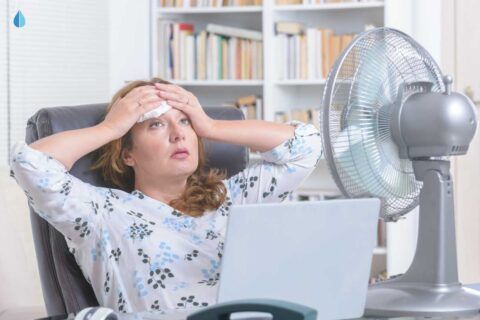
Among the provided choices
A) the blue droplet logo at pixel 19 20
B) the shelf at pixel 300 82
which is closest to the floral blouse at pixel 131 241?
the blue droplet logo at pixel 19 20

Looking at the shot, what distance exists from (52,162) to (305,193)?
2.51m

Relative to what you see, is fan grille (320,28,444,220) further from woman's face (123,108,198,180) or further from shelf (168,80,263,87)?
shelf (168,80,263,87)

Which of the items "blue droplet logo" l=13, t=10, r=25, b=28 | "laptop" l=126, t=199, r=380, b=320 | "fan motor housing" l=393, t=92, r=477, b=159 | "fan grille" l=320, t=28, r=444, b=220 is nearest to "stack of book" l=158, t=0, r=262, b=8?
"blue droplet logo" l=13, t=10, r=25, b=28

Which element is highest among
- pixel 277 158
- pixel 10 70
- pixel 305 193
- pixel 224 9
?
pixel 224 9

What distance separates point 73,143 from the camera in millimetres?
1925

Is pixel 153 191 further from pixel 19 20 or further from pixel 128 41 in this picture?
pixel 128 41

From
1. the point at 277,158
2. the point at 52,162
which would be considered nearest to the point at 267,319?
the point at 52,162

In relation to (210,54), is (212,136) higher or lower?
lower

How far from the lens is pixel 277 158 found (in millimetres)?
2141

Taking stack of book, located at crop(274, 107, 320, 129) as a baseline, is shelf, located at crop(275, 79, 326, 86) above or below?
above

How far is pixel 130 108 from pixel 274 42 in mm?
2318

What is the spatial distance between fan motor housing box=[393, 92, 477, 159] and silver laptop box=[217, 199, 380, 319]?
204 mm

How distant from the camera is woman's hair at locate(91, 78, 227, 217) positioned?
206 cm

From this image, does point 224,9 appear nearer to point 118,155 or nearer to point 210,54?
point 210,54
